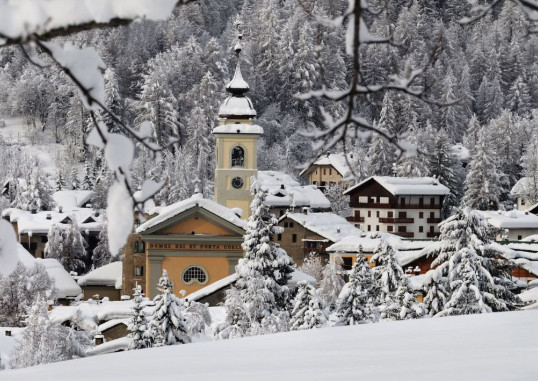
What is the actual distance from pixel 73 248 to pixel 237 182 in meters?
8.97

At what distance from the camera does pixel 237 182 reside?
47.1 meters

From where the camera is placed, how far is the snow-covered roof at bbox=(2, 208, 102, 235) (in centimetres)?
5262

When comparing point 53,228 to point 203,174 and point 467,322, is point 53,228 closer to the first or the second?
point 203,174

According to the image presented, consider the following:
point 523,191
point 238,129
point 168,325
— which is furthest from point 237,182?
point 168,325

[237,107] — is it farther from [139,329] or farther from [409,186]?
[139,329]

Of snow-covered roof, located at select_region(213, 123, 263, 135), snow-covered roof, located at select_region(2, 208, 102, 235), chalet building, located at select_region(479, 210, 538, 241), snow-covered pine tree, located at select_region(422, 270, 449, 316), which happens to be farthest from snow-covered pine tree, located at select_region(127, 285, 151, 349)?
snow-covered roof, located at select_region(2, 208, 102, 235)

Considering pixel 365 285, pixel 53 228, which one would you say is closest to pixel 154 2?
pixel 365 285

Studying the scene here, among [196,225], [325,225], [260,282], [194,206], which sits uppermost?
[325,225]

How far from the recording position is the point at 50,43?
63.6 inches

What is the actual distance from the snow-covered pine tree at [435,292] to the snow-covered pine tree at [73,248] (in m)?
32.1

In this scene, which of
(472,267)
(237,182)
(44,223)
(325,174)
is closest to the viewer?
(472,267)

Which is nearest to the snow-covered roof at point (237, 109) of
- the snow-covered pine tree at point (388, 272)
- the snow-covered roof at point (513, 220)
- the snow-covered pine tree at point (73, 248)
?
the snow-covered pine tree at point (73, 248)

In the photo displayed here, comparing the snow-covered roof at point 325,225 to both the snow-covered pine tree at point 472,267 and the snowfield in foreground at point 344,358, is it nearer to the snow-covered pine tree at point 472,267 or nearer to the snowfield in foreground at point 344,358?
the snow-covered pine tree at point 472,267

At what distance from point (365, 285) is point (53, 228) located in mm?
30109
